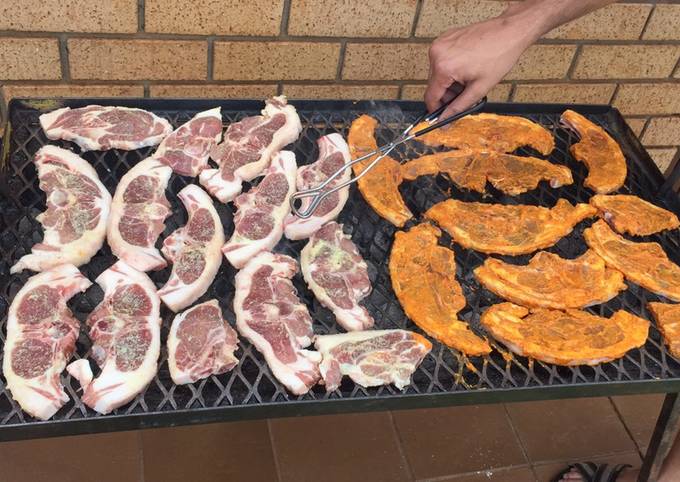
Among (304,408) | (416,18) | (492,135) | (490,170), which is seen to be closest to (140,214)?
(304,408)

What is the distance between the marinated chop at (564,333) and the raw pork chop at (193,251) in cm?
84

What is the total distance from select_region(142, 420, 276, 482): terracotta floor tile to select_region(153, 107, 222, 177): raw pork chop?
1159mm

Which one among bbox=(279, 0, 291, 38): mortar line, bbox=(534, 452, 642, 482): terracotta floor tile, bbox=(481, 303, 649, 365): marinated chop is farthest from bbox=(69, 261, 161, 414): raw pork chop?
bbox=(534, 452, 642, 482): terracotta floor tile

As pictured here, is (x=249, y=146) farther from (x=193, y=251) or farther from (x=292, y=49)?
(x=292, y=49)

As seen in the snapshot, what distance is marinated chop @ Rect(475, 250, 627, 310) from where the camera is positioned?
89.0 inches

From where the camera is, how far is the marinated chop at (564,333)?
2066 millimetres

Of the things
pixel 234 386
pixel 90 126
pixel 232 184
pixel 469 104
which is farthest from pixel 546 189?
pixel 90 126

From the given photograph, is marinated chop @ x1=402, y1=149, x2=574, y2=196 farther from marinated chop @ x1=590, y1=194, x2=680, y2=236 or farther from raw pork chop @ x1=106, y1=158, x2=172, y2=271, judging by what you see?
raw pork chop @ x1=106, y1=158, x2=172, y2=271

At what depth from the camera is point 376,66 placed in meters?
3.24

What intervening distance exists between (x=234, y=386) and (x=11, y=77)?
5.99 ft

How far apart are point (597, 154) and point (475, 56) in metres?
0.74

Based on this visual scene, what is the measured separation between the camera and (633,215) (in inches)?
99.3

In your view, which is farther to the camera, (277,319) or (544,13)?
(544,13)

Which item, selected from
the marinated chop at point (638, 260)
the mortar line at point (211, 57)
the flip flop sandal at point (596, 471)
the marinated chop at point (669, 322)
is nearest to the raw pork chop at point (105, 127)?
the mortar line at point (211, 57)
